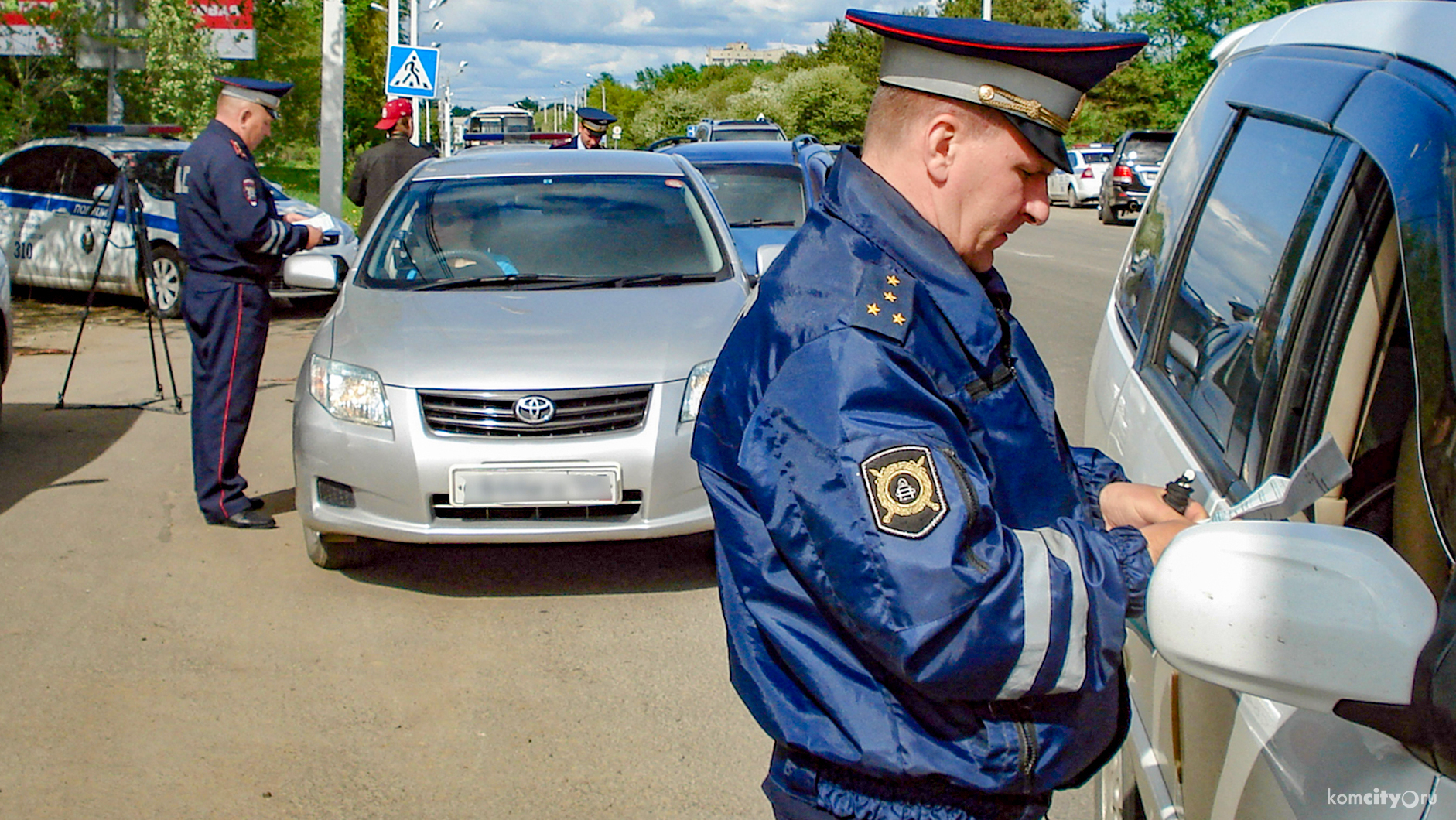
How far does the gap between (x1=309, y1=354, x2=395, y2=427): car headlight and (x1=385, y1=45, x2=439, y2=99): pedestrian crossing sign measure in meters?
14.3

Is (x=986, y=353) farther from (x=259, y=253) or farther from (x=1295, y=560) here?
(x=259, y=253)

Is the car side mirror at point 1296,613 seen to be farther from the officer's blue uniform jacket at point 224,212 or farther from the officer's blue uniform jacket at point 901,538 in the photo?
the officer's blue uniform jacket at point 224,212

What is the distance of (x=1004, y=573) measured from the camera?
1.51 m

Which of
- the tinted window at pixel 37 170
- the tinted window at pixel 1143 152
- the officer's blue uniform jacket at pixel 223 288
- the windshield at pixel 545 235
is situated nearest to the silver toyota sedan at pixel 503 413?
the windshield at pixel 545 235

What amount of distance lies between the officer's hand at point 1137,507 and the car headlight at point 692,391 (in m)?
3.09

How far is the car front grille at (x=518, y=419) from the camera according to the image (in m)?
4.95

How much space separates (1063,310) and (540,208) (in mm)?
7729

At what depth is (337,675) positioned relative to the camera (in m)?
4.48

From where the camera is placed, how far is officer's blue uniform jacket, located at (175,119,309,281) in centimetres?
591

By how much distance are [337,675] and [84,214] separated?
990 cm

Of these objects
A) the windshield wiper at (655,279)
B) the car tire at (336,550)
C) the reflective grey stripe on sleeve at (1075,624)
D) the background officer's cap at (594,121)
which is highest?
the reflective grey stripe on sleeve at (1075,624)

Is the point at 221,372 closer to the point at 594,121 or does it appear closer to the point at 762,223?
the point at 762,223

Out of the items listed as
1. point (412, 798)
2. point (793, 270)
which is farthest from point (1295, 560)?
point (412, 798)

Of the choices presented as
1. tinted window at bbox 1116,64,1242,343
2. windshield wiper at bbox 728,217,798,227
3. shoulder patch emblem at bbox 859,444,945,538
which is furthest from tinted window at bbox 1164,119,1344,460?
windshield wiper at bbox 728,217,798,227
